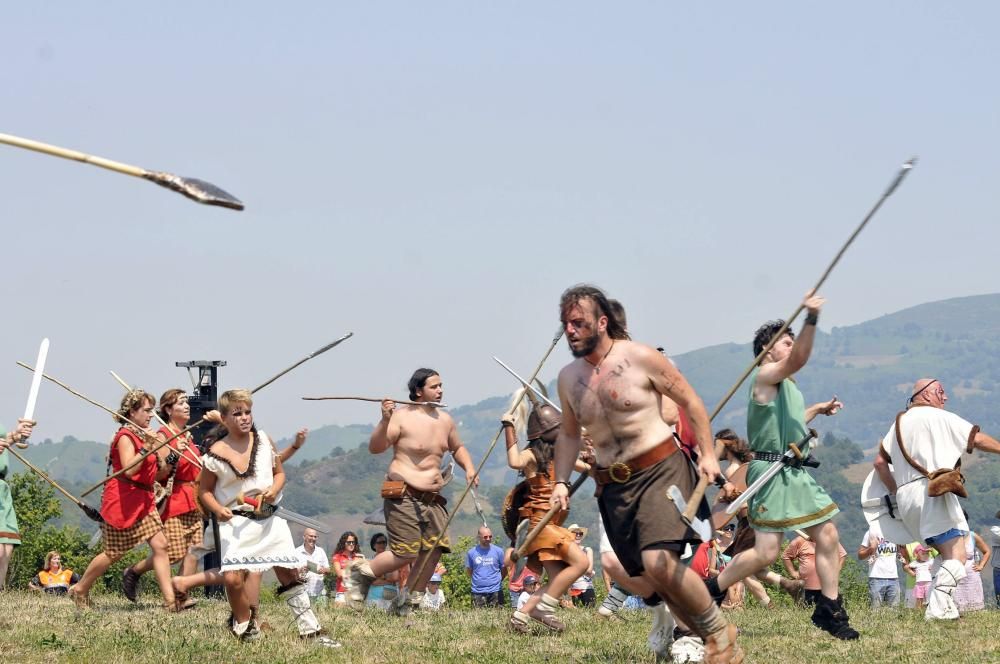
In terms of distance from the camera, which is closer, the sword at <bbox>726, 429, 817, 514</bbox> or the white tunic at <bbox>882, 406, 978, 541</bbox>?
the sword at <bbox>726, 429, 817, 514</bbox>

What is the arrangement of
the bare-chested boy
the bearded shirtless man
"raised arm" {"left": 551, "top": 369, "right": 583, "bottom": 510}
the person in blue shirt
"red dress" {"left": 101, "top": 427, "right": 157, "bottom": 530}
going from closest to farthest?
the bearded shirtless man < "raised arm" {"left": 551, "top": 369, "right": 583, "bottom": 510} < the bare-chested boy < "red dress" {"left": 101, "top": 427, "right": 157, "bottom": 530} < the person in blue shirt

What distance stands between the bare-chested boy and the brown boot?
4676 mm

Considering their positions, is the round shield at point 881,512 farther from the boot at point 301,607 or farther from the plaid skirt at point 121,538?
the plaid skirt at point 121,538

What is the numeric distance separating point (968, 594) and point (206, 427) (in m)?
9.08

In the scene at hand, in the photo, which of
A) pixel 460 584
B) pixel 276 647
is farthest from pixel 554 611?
pixel 460 584

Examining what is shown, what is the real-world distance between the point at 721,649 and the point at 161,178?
380cm

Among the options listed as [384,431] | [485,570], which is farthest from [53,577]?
[384,431]

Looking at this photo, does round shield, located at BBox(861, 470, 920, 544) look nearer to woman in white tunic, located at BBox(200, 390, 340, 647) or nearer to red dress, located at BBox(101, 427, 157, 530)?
woman in white tunic, located at BBox(200, 390, 340, 647)

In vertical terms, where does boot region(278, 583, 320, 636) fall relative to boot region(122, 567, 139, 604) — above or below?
above

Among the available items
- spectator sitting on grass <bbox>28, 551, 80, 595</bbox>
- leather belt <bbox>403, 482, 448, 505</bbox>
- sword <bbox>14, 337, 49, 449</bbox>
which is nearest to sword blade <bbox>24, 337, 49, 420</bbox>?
sword <bbox>14, 337, 49, 449</bbox>

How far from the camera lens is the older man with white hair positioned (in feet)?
37.6

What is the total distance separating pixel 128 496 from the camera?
12859mm

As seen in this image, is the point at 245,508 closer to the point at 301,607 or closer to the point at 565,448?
the point at 301,607

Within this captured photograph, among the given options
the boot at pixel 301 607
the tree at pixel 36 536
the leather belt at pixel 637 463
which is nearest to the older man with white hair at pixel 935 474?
the leather belt at pixel 637 463
